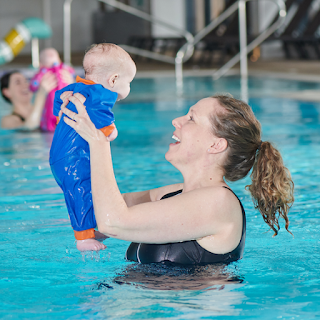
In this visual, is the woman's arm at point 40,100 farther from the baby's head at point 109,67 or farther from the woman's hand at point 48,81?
the baby's head at point 109,67

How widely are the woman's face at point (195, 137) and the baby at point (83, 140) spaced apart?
24 cm

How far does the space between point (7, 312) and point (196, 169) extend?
34.4 inches

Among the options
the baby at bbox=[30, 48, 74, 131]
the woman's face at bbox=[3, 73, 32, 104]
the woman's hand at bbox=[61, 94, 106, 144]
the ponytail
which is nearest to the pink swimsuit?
the baby at bbox=[30, 48, 74, 131]

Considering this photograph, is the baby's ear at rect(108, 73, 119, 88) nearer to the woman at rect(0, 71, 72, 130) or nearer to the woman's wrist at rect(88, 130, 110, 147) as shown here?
the woman's wrist at rect(88, 130, 110, 147)

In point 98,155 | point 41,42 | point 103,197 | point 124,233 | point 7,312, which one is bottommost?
point 7,312

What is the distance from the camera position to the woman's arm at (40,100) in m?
5.50

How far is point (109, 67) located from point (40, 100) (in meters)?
3.97

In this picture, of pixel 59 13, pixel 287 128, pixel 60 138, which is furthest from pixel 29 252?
pixel 59 13

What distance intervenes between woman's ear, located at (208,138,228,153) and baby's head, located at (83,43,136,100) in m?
0.44

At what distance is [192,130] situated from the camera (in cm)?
200

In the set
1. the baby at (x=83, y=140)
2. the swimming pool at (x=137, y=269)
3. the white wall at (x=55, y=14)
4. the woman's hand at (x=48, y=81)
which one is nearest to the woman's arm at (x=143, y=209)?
the baby at (x=83, y=140)

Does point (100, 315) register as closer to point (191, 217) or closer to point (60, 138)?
point (191, 217)

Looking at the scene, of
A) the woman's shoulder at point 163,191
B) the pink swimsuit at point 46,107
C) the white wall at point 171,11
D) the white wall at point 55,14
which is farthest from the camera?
the white wall at point 55,14

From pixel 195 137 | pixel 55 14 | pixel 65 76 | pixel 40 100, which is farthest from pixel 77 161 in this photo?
pixel 55 14
